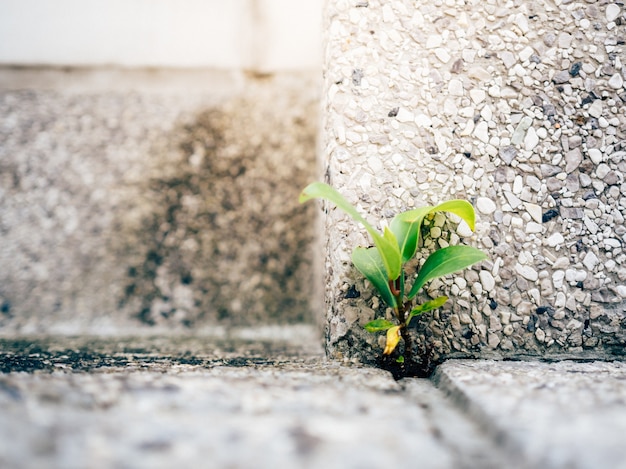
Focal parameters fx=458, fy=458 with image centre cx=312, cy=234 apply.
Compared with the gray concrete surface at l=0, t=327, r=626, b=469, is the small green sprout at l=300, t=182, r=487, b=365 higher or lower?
higher

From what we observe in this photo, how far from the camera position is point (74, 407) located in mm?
448

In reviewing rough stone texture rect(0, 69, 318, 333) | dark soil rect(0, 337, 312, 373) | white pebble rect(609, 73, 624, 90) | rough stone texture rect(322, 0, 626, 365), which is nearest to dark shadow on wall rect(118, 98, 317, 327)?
rough stone texture rect(0, 69, 318, 333)

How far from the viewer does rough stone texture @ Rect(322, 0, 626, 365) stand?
0.69 meters

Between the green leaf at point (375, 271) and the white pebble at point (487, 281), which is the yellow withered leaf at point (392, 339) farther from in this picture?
the white pebble at point (487, 281)

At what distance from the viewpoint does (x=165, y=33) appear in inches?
42.9

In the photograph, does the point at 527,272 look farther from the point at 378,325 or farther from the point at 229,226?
the point at 229,226

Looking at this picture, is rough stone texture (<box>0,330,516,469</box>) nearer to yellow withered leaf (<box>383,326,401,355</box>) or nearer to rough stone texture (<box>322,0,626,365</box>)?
yellow withered leaf (<box>383,326,401,355</box>)

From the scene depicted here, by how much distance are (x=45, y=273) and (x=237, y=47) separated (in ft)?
2.27

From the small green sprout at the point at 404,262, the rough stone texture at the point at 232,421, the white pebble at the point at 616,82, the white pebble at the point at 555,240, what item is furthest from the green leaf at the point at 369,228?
the white pebble at the point at 616,82

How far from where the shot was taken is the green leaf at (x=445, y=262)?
613 millimetres

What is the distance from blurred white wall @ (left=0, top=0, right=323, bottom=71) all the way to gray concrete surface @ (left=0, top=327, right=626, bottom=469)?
0.76 metres

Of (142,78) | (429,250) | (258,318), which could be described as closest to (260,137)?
(142,78)

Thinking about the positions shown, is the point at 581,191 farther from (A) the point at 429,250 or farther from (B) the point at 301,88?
(B) the point at 301,88

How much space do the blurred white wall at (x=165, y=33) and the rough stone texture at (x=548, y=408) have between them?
0.82m
